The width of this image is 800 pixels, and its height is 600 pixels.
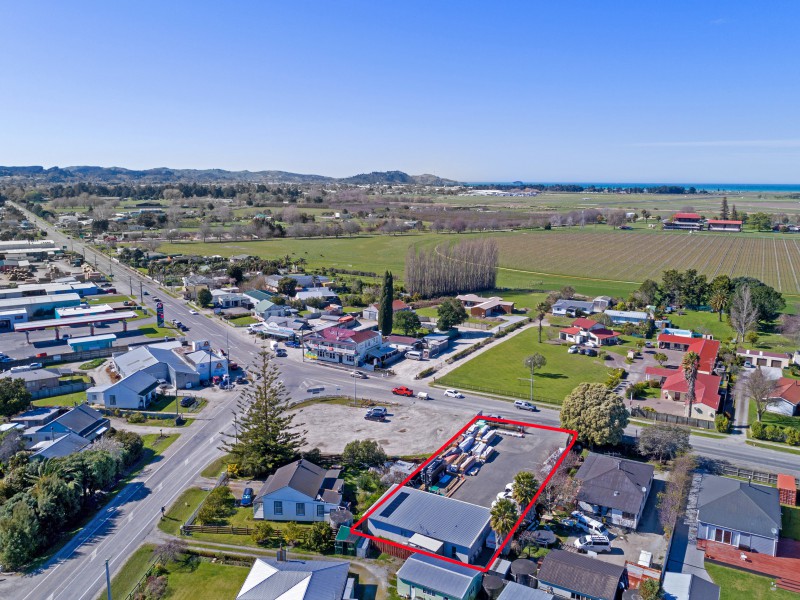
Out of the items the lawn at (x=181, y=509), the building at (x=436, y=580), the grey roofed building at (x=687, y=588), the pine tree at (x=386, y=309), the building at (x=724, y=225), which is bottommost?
the lawn at (x=181, y=509)

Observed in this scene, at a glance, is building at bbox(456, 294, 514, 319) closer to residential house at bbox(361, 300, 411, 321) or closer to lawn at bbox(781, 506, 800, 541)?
residential house at bbox(361, 300, 411, 321)

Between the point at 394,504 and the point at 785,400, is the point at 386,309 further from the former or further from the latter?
the point at 785,400

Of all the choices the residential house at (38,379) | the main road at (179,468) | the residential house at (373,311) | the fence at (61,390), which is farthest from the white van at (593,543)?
the residential house at (373,311)

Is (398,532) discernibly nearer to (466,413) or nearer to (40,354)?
(466,413)

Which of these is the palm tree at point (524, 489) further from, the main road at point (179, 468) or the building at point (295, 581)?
the main road at point (179, 468)

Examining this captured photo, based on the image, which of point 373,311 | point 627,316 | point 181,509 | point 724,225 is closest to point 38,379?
point 181,509

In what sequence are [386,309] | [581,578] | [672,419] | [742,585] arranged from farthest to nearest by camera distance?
[386,309] → [672,419] → [742,585] → [581,578]
